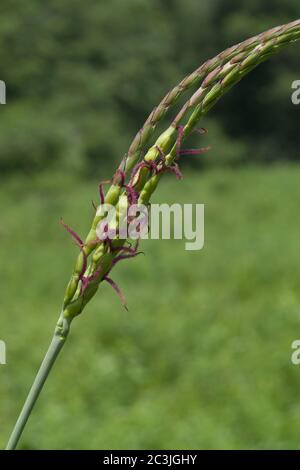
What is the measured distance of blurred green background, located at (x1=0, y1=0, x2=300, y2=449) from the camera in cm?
505

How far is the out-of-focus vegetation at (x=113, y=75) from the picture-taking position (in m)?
19.8

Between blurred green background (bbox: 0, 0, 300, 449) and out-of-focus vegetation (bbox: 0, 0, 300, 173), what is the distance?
5 cm

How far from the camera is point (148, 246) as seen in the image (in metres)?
10.6

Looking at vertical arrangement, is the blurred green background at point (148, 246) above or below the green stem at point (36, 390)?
above

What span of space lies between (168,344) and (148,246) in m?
4.13

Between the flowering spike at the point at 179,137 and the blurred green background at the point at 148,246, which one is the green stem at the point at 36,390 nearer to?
the flowering spike at the point at 179,137

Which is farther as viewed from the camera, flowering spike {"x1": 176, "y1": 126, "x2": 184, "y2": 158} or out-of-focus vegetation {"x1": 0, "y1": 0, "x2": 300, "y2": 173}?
out-of-focus vegetation {"x1": 0, "y1": 0, "x2": 300, "y2": 173}

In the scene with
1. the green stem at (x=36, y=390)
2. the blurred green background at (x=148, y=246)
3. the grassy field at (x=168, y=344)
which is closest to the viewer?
Answer: the green stem at (x=36, y=390)

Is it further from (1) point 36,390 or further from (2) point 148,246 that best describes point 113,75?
(1) point 36,390

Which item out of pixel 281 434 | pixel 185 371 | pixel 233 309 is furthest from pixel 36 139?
pixel 281 434

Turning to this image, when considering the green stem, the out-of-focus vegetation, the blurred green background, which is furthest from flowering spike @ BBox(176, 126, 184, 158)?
the out-of-focus vegetation

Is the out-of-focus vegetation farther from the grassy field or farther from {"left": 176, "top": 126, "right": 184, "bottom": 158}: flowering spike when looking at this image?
{"left": 176, "top": 126, "right": 184, "bottom": 158}: flowering spike

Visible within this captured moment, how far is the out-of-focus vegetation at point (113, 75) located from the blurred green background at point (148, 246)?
47mm

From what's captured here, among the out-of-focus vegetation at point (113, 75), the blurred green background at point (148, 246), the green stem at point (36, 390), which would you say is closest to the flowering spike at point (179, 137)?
the green stem at point (36, 390)
